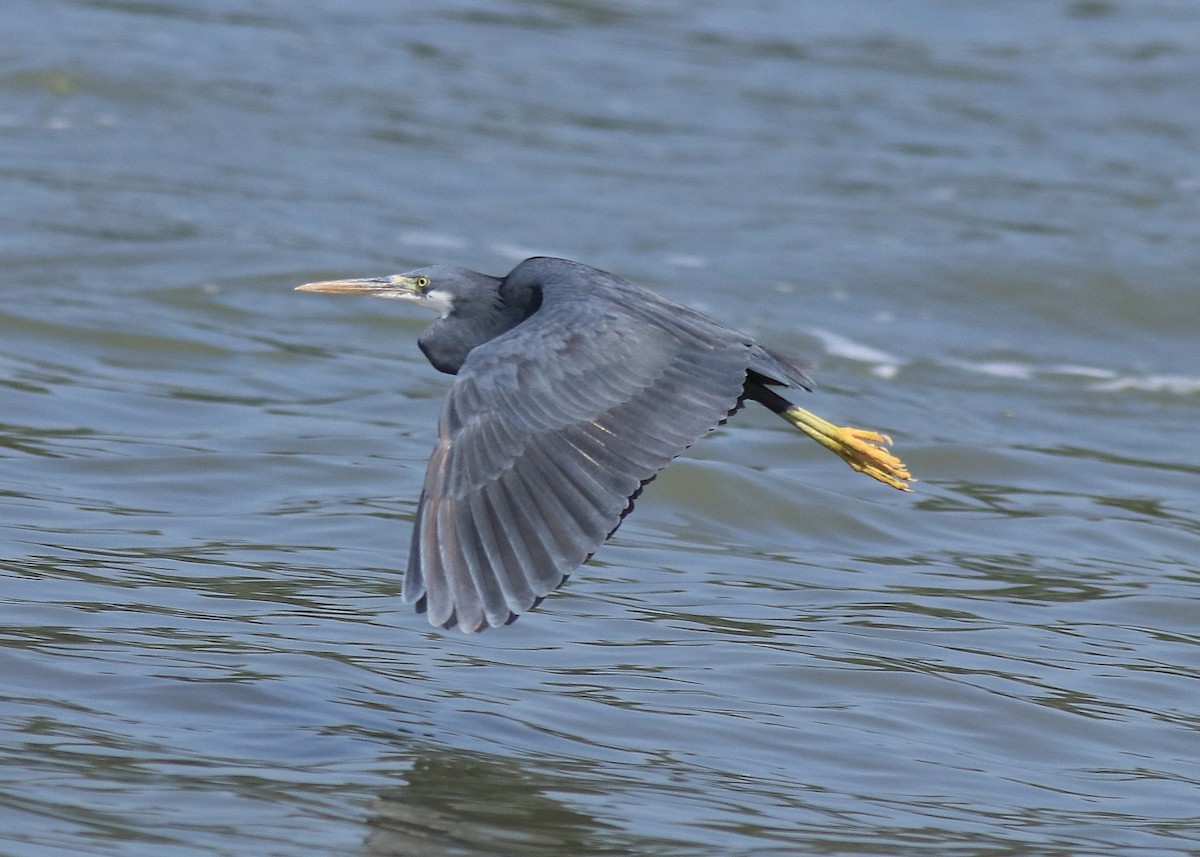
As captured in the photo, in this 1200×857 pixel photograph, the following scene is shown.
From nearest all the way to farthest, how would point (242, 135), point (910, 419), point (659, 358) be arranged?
1. point (659, 358)
2. point (910, 419)
3. point (242, 135)

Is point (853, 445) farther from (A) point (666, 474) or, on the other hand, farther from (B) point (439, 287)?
(A) point (666, 474)

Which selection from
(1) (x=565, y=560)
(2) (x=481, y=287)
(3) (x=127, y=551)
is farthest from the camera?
(3) (x=127, y=551)

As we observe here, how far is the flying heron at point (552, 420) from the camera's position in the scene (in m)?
4.12

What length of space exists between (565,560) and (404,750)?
2.61 ft

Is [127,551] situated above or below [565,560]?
below

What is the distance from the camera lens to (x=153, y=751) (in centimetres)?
438

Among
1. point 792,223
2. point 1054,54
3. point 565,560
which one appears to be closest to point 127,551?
point 565,560

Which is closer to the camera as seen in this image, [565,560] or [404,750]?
[565,560]

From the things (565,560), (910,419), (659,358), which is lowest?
(910,419)

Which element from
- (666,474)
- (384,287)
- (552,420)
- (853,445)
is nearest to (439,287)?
(384,287)

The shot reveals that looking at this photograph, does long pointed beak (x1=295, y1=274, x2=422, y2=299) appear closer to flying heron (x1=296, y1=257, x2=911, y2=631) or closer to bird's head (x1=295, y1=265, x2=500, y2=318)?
bird's head (x1=295, y1=265, x2=500, y2=318)

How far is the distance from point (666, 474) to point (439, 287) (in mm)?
2248

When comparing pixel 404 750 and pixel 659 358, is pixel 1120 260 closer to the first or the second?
pixel 659 358

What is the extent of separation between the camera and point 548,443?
14.6 ft
